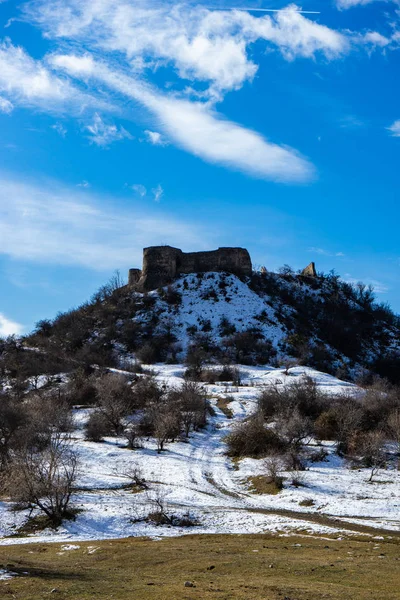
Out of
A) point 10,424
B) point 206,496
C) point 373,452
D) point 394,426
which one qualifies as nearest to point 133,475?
point 206,496

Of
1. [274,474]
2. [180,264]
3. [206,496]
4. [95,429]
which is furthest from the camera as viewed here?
[180,264]

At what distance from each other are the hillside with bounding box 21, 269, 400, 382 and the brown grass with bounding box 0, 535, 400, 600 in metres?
45.0

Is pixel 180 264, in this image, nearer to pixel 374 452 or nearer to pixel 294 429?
pixel 294 429

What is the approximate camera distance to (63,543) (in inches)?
740

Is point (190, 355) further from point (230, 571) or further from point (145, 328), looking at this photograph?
point (230, 571)

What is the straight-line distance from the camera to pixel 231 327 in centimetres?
7356

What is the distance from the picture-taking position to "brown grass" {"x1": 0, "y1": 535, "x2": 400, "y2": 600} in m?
11.2

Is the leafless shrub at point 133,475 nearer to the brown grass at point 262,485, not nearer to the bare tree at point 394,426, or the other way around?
the brown grass at point 262,485

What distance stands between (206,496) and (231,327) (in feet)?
156

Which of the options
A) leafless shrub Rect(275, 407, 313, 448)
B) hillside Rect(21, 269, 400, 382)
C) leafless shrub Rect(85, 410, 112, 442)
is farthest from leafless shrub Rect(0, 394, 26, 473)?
hillside Rect(21, 269, 400, 382)

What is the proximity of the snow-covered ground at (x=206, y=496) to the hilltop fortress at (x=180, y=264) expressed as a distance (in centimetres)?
4412

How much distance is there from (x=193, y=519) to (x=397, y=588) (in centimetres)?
1164

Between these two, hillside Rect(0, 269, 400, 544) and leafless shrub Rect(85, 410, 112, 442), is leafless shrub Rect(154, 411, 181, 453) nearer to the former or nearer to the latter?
hillside Rect(0, 269, 400, 544)

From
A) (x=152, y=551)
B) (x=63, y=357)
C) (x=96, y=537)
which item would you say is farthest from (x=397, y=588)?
(x=63, y=357)
